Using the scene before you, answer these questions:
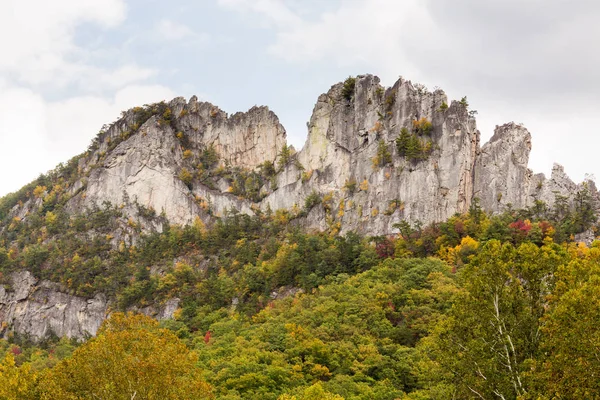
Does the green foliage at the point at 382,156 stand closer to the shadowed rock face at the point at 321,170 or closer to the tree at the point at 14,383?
the shadowed rock face at the point at 321,170

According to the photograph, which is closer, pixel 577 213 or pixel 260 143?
pixel 577 213

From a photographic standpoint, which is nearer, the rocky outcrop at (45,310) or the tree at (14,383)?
the tree at (14,383)

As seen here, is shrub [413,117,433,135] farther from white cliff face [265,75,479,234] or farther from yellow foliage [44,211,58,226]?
yellow foliage [44,211,58,226]

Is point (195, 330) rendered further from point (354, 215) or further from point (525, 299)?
point (525, 299)

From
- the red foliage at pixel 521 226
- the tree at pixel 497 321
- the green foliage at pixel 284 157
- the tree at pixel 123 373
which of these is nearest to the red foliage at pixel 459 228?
the red foliage at pixel 521 226

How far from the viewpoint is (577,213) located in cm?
4112

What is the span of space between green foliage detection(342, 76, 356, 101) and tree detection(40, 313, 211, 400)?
4844 centimetres

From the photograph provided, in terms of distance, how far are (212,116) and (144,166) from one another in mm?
10084

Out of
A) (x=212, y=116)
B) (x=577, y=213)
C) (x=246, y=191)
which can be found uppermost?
(x=212, y=116)

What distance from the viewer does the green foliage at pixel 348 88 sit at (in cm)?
6053

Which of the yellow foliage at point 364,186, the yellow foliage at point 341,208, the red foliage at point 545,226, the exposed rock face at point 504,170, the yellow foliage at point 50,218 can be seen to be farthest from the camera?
the yellow foliage at point 50,218

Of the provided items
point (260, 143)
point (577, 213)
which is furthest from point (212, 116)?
point (577, 213)

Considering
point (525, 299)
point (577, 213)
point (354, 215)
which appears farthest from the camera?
point (354, 215)

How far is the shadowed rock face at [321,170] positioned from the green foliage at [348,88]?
0.68ft
